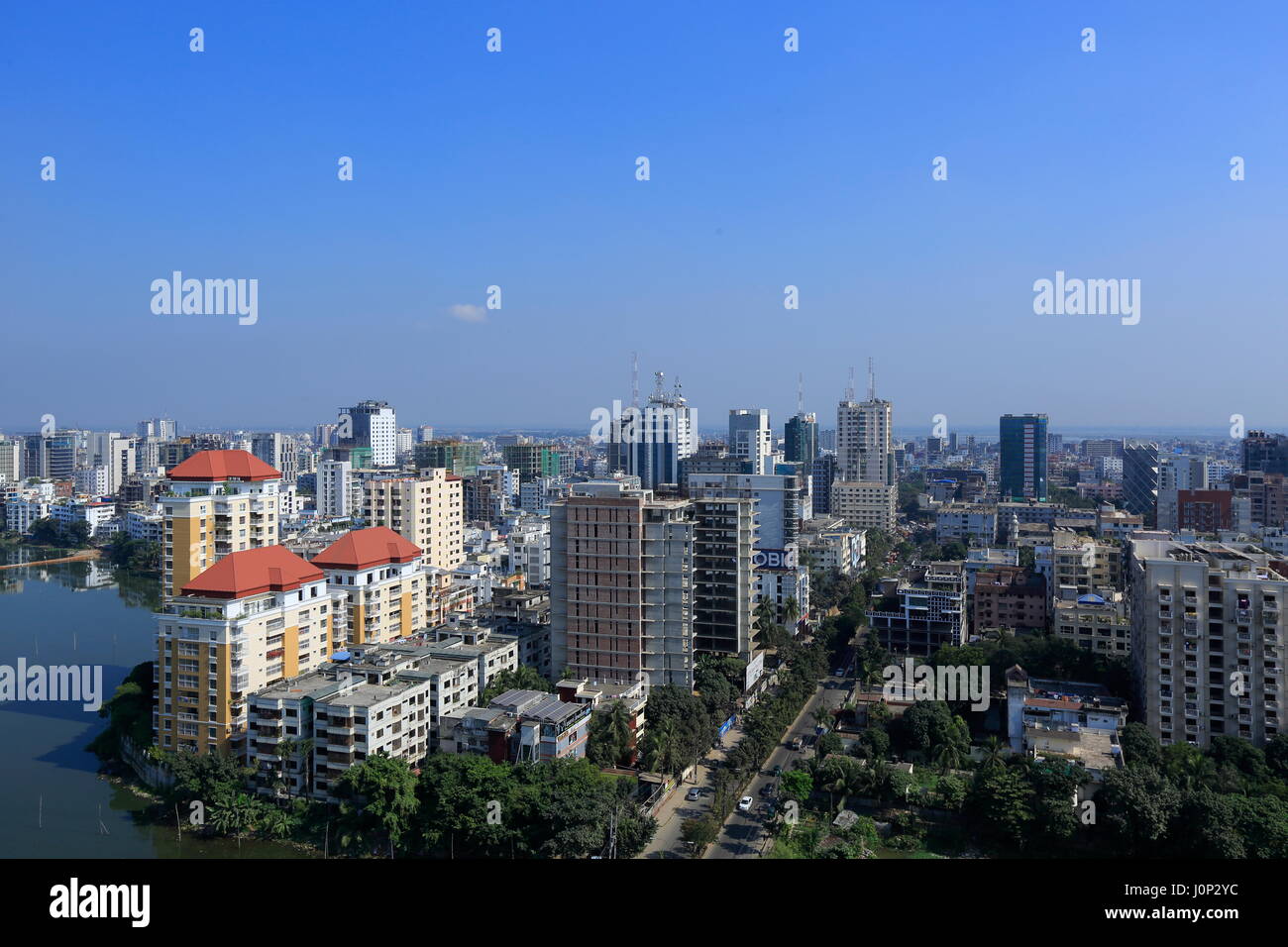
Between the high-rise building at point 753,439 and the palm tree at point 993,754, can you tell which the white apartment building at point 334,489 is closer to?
the high-rise building at point 753,439

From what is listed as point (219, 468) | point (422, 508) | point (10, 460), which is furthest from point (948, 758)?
point (10, 460)

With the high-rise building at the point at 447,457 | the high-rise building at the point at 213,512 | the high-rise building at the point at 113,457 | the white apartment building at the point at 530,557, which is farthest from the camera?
the high-rise building at the point at 113,457

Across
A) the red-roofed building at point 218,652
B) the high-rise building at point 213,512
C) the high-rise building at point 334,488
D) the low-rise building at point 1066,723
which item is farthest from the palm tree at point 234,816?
the high-rise building at point 334,488

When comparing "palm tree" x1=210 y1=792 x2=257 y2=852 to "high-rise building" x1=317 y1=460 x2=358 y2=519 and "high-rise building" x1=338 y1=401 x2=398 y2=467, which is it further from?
"high-rise building" x1=338 y1=401 x2=398 y2=467

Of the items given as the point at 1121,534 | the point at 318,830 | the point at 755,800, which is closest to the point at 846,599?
the point at 1121,534

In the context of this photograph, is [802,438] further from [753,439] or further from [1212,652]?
[1212,652]

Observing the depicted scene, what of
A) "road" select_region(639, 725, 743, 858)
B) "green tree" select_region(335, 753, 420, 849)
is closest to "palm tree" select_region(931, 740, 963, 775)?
"road" select_region(639, 725, 743, 858)
